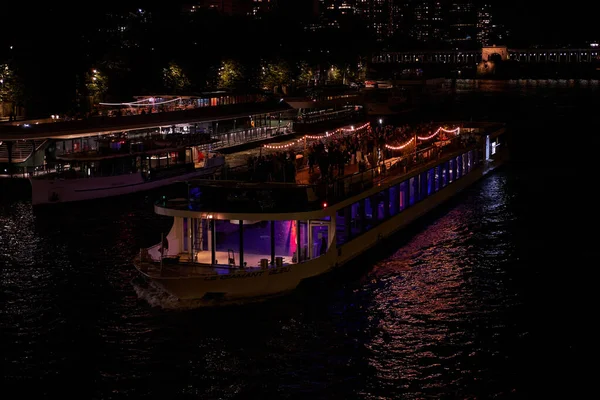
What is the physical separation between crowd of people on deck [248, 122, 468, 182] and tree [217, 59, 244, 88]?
65.8 metres

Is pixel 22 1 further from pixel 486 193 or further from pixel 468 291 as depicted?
pixel 468 291

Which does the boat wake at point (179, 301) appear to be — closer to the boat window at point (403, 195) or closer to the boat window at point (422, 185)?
the boat window at point (403, 195)

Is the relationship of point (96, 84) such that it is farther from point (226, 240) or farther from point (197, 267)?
point (197, 267)

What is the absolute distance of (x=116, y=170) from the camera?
5719cm

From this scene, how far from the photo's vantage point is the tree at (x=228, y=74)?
119 metres

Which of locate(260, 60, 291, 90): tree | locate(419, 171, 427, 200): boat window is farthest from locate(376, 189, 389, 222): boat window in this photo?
locate(260, 60, 291, 90): tree

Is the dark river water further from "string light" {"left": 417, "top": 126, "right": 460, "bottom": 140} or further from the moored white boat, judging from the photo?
"string light" {"left": 417, "top": 126, "right": 460, "bottom": 140}

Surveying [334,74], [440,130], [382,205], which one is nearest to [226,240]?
[382,205]

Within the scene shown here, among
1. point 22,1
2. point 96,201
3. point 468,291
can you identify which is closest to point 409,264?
point 468,291

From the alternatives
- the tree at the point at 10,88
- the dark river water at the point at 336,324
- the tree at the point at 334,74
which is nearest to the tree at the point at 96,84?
the tree at the point at 10,88

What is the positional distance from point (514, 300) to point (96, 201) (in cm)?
3067

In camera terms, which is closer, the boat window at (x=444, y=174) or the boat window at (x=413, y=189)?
the boat window at (x=413, y=189)

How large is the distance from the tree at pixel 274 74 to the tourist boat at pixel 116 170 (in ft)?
214

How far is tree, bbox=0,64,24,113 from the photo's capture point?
83938mm
